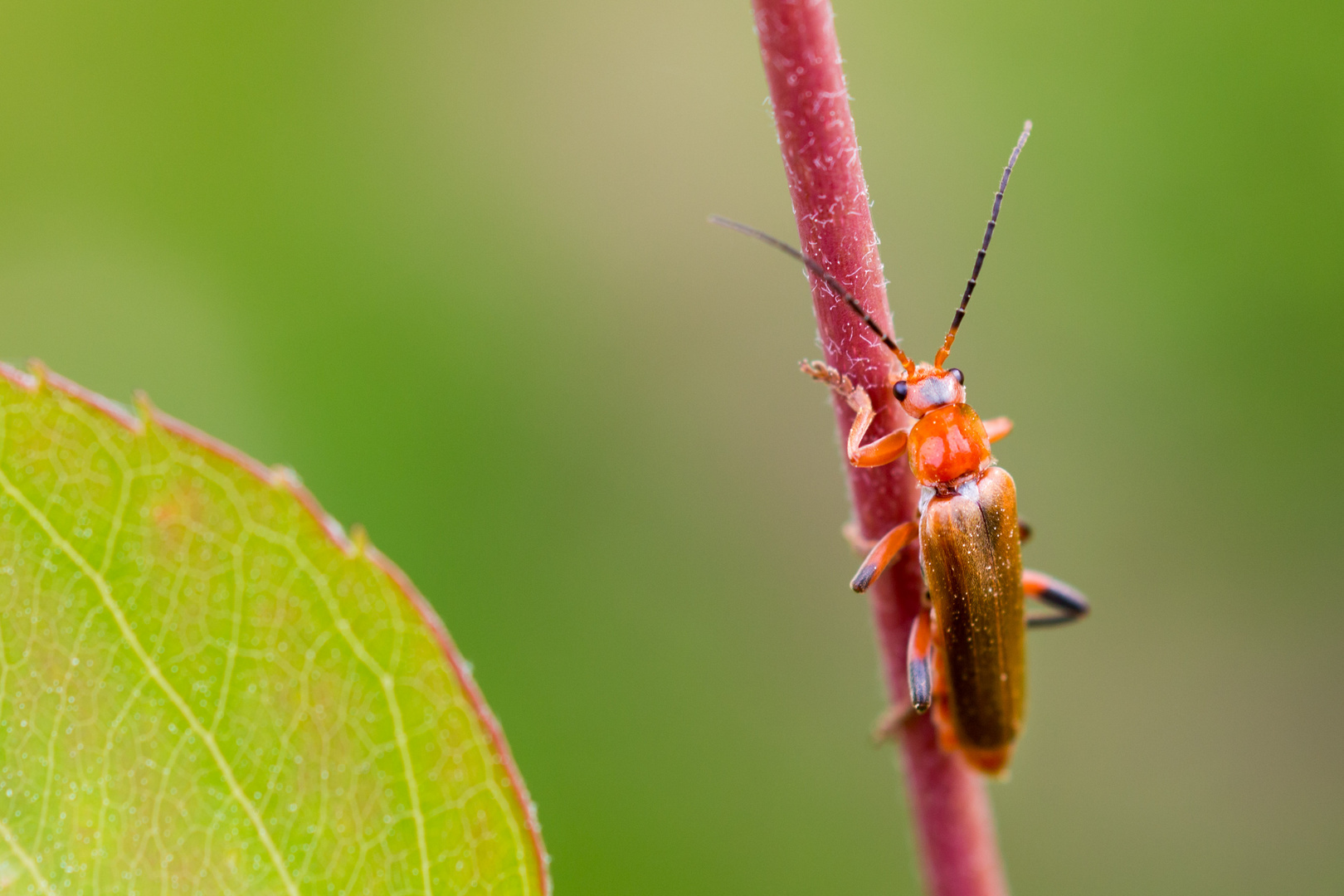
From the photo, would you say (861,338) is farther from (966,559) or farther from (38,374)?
(966,559)

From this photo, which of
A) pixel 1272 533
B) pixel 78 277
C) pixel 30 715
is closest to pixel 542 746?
pixel 78 277

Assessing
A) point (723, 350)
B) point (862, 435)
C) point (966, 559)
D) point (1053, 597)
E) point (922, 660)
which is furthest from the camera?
point (723, 350)

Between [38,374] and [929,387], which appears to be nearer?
[38,374]

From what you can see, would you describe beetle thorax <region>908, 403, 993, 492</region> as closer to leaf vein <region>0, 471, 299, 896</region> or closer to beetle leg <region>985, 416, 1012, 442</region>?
beetle leg <region>985, 416, 1012, 442</region>

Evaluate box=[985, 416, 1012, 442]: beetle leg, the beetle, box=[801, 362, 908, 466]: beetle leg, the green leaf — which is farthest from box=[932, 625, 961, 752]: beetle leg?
the green leaf

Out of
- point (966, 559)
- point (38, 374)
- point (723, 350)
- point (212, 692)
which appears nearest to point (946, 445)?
point (966, 559)

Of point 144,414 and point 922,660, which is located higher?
point 922,660

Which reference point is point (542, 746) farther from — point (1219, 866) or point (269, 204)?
point (1219, 866)
